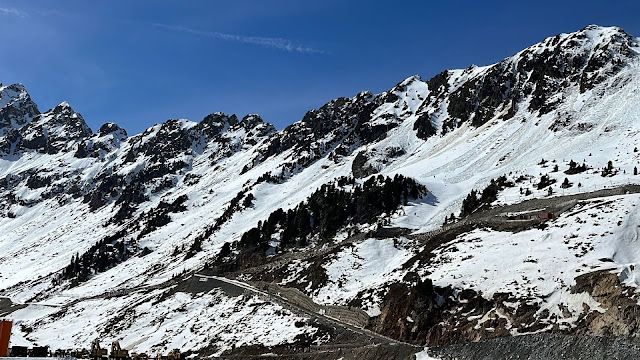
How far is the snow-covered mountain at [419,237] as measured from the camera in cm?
4153

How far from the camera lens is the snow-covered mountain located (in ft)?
136

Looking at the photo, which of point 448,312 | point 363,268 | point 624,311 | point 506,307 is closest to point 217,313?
point 363,268

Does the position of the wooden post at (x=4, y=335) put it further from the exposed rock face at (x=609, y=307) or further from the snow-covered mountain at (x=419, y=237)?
the exposed rock face at (x=609, y=307)

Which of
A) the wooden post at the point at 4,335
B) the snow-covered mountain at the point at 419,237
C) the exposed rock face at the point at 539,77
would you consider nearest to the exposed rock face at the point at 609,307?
the snow-covered mountain at the point at 419,237

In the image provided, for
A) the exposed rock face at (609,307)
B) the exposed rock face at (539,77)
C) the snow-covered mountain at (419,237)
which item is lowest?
the exposed rock face at (609,307)

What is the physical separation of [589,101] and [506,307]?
9179 centimetres

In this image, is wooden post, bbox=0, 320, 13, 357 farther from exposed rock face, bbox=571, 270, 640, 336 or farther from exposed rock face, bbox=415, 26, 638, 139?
exposed rock face, bbox=415, 26, 638, 139

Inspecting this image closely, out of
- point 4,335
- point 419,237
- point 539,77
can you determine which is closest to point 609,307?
point 4,335

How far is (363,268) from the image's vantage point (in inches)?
2697

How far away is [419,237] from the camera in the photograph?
74.3 metres

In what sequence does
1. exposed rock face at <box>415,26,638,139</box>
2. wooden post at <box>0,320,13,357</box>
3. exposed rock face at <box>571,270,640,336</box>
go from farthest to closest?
exposed rock face at <box>415,26,638,139</box> < exposed rock face at <box>571,270,640,336</box> < wooden post at <box>0,320,13,357</box>

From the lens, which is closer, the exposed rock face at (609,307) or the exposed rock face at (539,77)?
the exposed rock face at (609,307)

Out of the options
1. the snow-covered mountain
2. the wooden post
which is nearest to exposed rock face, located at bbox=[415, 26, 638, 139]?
the snow-covered mountain

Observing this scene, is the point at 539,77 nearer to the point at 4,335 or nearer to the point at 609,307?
the point at 609,307
